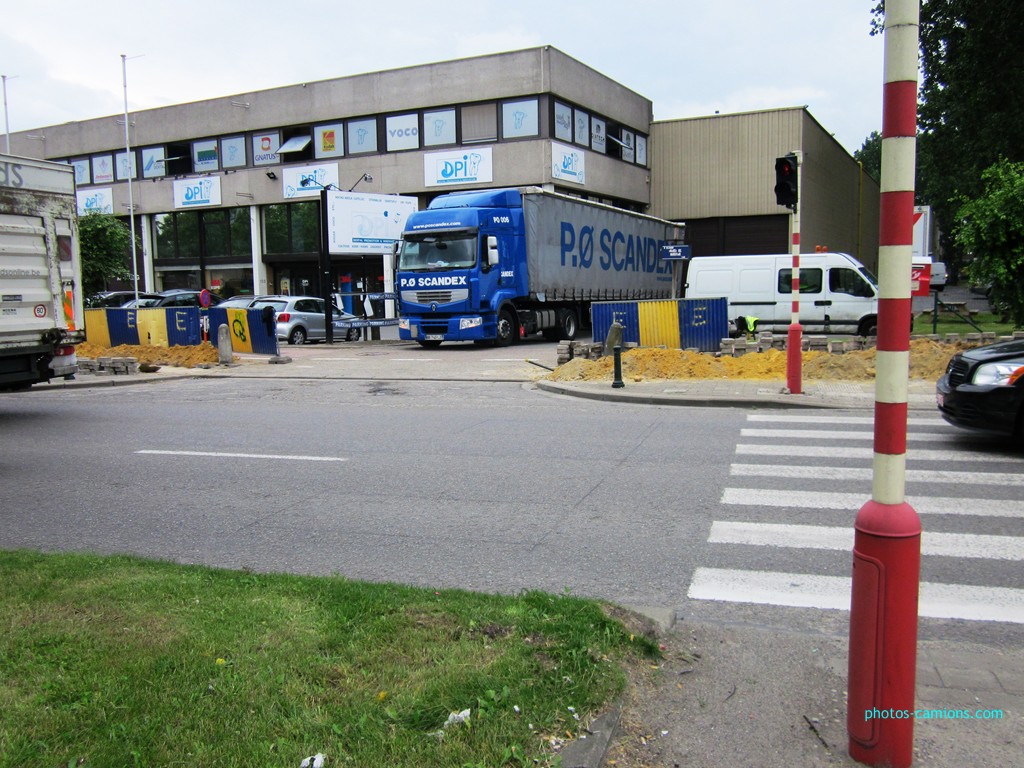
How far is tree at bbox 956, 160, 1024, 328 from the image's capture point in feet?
51.2

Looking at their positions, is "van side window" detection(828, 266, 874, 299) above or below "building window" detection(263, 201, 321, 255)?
below

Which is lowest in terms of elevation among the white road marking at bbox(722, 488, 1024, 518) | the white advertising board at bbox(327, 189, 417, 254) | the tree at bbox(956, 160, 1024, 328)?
the white road marking at bbox(722, 488, 1024, 518)

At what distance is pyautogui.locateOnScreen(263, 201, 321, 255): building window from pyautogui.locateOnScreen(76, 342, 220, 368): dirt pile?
17446mm

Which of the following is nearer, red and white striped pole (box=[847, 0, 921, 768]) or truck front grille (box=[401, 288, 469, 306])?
red and white striped pole (box=[847, 0, 921, 768])

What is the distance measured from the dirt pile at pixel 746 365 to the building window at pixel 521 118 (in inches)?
732

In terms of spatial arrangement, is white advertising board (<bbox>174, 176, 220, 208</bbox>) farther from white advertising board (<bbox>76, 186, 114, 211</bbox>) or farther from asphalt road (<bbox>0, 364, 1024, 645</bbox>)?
asphalt road (<bbox>0, 364, 1024, 645</bbox>)

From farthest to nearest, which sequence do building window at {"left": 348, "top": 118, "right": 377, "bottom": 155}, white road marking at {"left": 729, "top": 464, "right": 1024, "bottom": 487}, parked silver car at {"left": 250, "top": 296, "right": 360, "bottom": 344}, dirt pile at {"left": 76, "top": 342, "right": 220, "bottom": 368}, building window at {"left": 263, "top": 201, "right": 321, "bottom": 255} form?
building window at {"left": 263, "top": 201, "right": 321, "bottom": 255}, building window at {"left": 348, "top": 118, "right": 377, "bottom": 155}, parked silver car at {"left": 250, "top": 296, "right": 360, "bottom": 344}, dirt pile at {"left": 76, "top": 342, "right": 220, "bottom": 368}, white road marking at {"left": 729, "top": 464, "right": 1024, "bottom": 487}

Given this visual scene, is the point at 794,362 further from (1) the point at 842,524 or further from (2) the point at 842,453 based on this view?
(1) the point at 842,524

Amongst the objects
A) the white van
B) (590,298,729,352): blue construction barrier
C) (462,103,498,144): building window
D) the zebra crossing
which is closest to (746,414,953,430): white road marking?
the zebra crossing

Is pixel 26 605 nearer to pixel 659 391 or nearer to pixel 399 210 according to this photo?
pixel 659 391

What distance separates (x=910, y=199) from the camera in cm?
294

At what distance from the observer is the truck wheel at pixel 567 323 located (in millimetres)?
26798

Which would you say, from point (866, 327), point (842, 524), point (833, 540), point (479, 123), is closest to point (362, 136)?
point (479, 123)

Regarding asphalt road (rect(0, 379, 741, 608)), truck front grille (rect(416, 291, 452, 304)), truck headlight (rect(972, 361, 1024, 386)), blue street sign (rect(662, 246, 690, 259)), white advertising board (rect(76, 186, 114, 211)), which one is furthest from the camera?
white advertising board (rect(76, 186, 114, 211))
